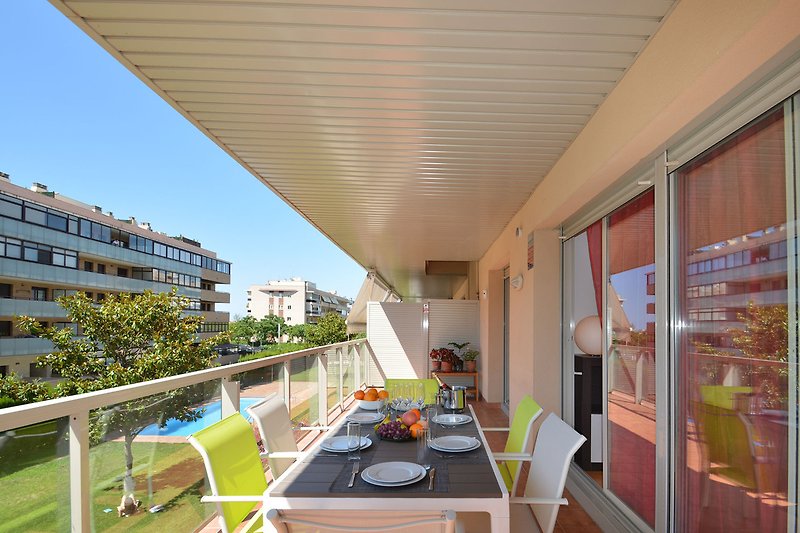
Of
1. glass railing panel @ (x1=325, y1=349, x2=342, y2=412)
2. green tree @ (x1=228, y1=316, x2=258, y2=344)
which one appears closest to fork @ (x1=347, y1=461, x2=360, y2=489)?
glass railing panel @ (x1=325, y1=349, x2=342, y2=412)

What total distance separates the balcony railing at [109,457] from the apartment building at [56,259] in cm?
3718

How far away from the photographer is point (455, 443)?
271cm

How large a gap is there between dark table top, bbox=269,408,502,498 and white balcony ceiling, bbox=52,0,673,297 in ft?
6.06

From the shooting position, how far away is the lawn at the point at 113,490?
183 centimetres

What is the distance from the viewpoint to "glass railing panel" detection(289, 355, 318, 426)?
5.02 meters

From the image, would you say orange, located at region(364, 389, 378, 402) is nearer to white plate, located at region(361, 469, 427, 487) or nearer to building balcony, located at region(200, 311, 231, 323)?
white plate, located at region(361, 469, 427, 487)

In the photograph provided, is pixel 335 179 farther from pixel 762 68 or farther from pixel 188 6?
pixel 762 68

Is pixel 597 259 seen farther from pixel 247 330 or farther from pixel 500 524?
pixel 247 330

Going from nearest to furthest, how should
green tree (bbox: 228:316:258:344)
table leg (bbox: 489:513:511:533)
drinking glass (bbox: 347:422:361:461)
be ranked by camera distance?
table leg (bbox: 489:513:511:533)
drinking glass (bbox: 347:422:361:461)
green tree (bbox: 228:316:258:344)

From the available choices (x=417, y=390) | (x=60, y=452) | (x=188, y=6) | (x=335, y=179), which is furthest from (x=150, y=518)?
→ (x=335, y=179)

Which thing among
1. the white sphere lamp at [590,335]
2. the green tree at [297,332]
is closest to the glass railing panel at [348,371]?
the white sphere lamp at [590,335]

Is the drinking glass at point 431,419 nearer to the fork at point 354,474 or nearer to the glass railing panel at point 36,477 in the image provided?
the fork at point 354,474

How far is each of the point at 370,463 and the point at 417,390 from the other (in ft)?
5.29

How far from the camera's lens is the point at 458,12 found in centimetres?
215
